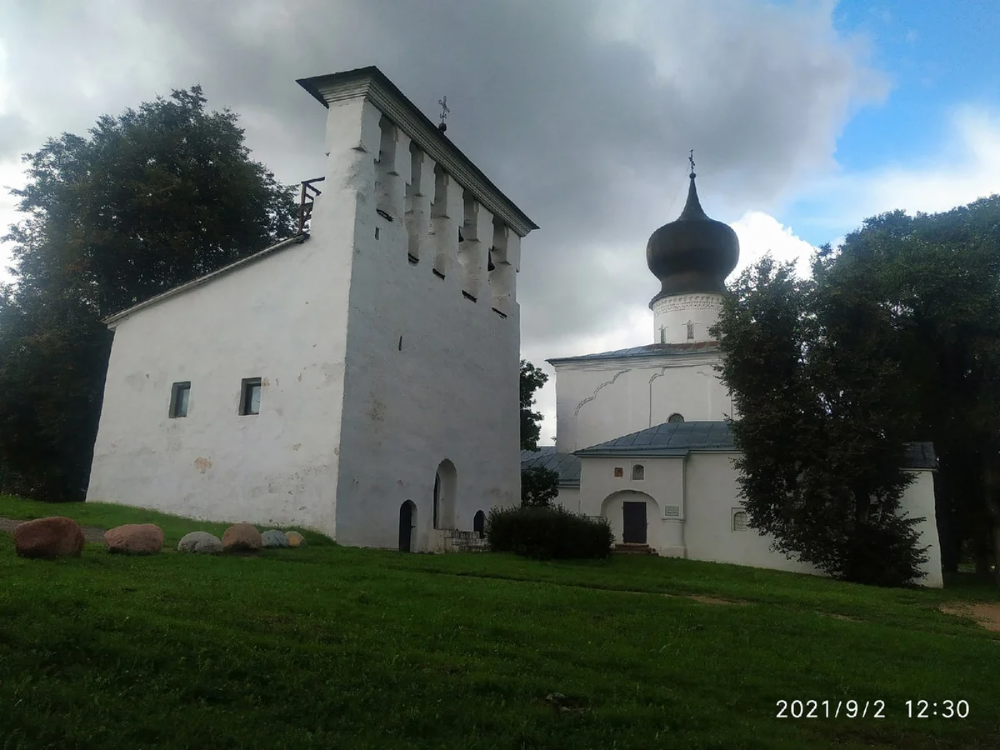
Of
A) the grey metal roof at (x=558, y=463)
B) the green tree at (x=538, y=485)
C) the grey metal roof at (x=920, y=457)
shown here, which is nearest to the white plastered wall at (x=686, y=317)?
the grey metal roof at (x=558, y=463)

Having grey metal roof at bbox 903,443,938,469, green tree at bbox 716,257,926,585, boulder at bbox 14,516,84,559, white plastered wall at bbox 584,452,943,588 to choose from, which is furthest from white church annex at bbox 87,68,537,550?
grey metal roof at bbox 903,443,938,469

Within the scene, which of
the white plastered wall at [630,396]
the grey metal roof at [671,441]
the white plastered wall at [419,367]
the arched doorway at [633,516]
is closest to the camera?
the white plastered wall at [419,367]

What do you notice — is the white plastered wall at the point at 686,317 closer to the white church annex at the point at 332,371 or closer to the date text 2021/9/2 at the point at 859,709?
the white church annex at the point at 332,371

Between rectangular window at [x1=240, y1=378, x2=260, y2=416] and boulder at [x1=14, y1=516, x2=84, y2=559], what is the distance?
8.29 meters

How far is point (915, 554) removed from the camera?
19.3 m

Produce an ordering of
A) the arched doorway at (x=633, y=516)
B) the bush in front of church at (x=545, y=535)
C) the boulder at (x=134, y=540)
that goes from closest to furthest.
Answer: the boulder at (x=134, y=540) < the bush in front of church at (x=545, y=535) < the arched doorway at (x=633, y=516)

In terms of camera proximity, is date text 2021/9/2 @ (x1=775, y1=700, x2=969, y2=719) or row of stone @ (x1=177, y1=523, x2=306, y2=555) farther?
row of stone @ (x1=177, y1=523, x2=306, y2=555)

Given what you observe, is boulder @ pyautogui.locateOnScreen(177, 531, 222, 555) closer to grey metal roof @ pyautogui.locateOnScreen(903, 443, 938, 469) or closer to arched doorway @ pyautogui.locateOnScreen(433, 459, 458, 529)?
arched doorway @ pyautogui.locateOnScreen(433, 459, 458, 529)

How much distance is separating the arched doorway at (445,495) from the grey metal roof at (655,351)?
56.3 ft

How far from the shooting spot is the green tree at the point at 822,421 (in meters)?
19.3

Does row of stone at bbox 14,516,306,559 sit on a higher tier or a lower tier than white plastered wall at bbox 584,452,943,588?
lower

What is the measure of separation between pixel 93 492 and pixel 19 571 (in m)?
12.3

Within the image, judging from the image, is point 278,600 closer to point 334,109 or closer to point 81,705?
point 81,705

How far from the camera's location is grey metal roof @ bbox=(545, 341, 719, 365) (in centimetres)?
3419
